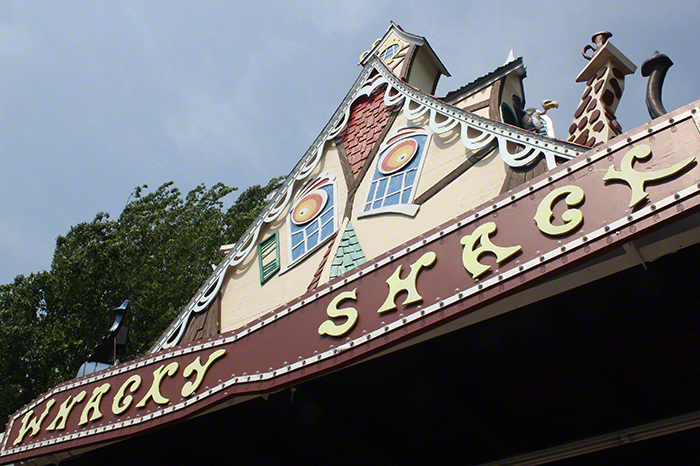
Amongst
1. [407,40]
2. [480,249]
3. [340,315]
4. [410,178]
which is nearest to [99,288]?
[407,40]

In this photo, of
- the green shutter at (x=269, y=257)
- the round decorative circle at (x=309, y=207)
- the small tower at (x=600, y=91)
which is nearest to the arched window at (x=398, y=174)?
the round decorative circle at (x=309, y=207)

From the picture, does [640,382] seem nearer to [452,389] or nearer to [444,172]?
[452,389]

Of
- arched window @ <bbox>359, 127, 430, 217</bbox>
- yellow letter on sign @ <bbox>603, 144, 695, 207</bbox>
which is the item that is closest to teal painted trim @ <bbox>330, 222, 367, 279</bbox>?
arched window @ <bbox>359, 127, 430, 217</bbox>

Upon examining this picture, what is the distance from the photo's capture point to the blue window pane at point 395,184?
905cm

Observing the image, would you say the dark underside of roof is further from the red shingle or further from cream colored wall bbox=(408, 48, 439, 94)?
cream colored wall bbox=(408, 48, 439, 94)

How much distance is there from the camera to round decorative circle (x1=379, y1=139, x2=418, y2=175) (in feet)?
30.5

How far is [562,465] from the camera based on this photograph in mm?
6410

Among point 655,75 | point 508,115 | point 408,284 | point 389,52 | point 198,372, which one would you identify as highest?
point 389,52

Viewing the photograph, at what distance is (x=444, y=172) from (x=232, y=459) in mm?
4749

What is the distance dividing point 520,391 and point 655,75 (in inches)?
138

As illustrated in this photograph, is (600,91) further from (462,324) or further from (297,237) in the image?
(297,237)

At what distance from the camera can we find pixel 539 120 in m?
9.82

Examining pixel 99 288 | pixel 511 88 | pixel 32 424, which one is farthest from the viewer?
pixel 99 288

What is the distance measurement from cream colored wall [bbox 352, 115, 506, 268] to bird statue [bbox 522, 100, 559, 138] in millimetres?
1669
